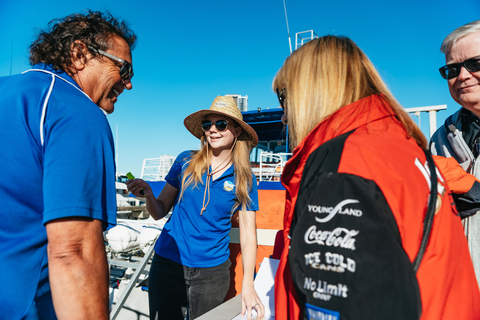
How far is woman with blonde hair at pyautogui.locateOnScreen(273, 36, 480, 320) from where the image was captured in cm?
77

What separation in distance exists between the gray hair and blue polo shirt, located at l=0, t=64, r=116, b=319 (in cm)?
207

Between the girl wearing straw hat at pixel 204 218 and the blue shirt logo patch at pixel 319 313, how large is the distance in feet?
4.57

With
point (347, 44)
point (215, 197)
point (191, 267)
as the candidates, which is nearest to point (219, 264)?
point (191, 267)

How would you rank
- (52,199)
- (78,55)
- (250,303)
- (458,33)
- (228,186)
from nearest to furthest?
1. (52,199)
2. (78,55)
3. (458,33)
4. (250,303)
5. (228,186)

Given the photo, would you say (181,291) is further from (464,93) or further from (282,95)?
(464,93)

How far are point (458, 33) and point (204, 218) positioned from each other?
7.32ft

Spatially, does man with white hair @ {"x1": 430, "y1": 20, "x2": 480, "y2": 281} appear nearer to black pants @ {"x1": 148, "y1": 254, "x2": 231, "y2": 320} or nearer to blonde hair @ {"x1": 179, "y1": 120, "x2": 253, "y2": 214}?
blonde hair @ {"x1": 179, "y1": 120, "x2": 253, "y2": 214}

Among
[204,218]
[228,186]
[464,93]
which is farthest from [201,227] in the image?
[464,93]

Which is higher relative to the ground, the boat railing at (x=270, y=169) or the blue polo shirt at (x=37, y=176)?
the boat railing at (x=270, y=169)

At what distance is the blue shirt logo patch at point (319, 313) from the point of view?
81 centimetres

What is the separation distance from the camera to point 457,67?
1804 millimetres

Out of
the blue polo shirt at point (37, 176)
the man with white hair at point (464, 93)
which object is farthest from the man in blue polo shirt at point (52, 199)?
the man with white hair at point (464, 93)

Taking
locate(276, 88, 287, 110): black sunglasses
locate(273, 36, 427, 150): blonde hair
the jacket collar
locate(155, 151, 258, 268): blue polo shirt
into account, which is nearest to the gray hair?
locate(273, 36, 427, 150): blonde hair

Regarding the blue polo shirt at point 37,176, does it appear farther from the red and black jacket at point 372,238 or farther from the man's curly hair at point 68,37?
the red and black jacket at point 372,238
